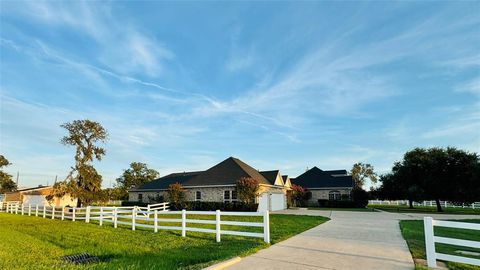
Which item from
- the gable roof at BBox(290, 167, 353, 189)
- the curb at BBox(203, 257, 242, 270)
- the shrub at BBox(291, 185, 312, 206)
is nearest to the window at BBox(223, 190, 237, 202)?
the shrub at BBox(291, 185, 312, 206)

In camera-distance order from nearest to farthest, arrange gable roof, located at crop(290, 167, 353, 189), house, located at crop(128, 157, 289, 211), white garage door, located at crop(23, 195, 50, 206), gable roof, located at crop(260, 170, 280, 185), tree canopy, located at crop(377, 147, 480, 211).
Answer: tree canopy, located at crop(377, 147, 480, 211)
house, located at crop(128, 157, 289, 211)
gable roof, located at crop(260, 170, 280, 185)
gable roof, located at crop(290, 167, 353, 189)
white garage door, located at crop(23, 195, 50, 206)

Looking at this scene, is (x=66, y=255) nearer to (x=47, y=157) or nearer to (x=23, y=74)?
(x=23, y=74)

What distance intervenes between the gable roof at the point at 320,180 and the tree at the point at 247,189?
51.8 ft

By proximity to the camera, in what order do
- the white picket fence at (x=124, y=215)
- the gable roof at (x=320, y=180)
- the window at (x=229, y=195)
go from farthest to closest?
the gable roof at (x=320, y=180) → the window at (x=229, y=195) → the white picket fence at (x=124, y=215)

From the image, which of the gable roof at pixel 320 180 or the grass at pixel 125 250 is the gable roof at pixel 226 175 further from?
the grass at pixel 125 250

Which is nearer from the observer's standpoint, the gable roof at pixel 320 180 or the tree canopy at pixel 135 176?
the gable roof at pixel 320 180

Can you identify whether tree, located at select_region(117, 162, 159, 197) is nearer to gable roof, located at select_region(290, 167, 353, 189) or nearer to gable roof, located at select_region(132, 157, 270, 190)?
gable roof, located at select_region(290, 167, 353, 189)

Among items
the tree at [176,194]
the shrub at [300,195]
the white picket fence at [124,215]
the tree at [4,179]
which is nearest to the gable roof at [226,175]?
the tree at [176,194]

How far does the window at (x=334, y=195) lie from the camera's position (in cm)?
3797

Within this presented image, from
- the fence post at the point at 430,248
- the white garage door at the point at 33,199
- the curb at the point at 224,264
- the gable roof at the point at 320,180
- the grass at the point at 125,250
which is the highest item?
the gable roof at the point at 320,180

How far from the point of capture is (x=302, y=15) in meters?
15.1

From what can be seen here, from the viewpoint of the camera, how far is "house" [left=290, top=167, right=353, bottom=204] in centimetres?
3791

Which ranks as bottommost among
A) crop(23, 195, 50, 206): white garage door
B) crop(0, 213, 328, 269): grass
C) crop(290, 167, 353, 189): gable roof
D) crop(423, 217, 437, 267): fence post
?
crop(23, 195, 50, 206): white garage door

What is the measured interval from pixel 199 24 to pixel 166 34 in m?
2.01
